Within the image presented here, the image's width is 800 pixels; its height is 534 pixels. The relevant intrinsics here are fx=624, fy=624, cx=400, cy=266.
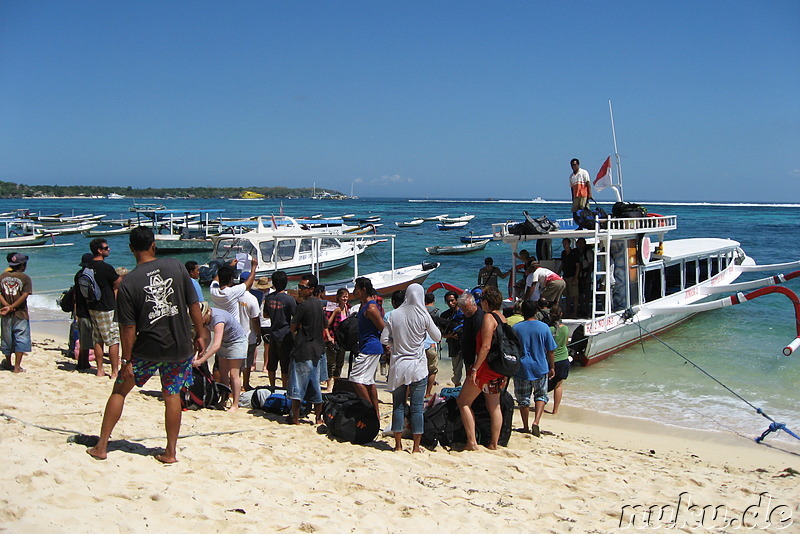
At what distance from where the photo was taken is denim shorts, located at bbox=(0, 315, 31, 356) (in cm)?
741

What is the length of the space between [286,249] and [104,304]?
15.2 meters

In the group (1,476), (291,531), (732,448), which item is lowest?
(732,448)

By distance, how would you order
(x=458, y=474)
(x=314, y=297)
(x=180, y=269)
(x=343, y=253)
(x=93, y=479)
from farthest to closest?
(x=343, y=253)
(x=314, y=297)
(x=458, y=474)
(x=180, y=269)
(x=93, y=479)

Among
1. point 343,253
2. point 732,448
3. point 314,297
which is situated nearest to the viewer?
point 314,297

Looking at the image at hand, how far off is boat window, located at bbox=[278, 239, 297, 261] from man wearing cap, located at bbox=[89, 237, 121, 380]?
48.0 ft

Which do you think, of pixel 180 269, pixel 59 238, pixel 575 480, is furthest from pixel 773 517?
pixel 59 238

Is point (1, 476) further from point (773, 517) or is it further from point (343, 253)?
point (343, 253)

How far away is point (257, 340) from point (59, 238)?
1850 inches

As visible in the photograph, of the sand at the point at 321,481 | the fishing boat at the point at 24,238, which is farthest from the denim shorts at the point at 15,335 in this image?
the fishing boat at the point at 24,238

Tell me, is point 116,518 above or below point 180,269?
below

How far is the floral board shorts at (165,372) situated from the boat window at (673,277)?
12.6m

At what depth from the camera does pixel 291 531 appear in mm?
3904

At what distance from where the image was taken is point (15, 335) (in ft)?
24.4

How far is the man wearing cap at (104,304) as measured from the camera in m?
7.30
